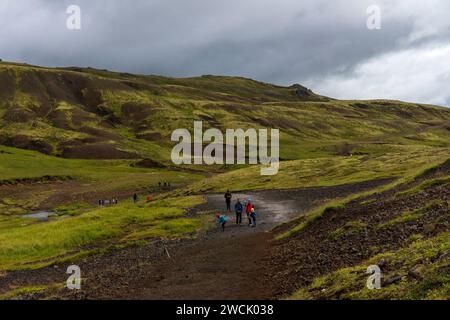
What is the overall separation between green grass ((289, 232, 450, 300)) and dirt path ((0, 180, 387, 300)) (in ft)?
A: 11.3

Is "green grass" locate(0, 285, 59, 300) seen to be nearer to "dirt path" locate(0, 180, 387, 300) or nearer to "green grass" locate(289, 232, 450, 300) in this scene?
"dirt path" locate(0, 180, 387, 300)

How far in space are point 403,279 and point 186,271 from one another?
55.4 ft

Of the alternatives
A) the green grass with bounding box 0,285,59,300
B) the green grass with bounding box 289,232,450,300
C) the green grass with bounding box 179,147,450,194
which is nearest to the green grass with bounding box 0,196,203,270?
the green grass with bounding box 0,285,59,300

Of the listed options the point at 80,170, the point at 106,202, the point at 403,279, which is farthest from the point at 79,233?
the point at 80,170

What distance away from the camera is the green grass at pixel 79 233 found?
4914cm

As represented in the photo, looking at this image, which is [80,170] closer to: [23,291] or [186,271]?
[23,291]

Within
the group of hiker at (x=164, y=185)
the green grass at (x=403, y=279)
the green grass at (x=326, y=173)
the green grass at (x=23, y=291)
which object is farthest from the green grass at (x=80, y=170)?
the green grass at (x=403, y=279)

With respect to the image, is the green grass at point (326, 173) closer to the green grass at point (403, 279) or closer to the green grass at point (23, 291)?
the green grass at point (23, 291)

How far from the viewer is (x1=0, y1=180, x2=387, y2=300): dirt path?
2588 cm

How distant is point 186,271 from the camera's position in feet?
103

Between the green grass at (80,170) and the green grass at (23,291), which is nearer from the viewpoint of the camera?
Result: the green grass at (23,291)

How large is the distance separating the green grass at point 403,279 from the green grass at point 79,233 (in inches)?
1210

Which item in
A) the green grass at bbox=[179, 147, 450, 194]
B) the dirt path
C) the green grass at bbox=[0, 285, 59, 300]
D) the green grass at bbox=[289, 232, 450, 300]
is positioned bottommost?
the green grass at bbox=[0, 285, 59, 300]
